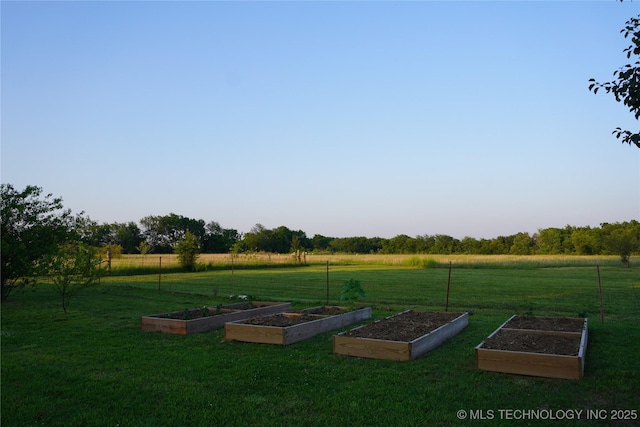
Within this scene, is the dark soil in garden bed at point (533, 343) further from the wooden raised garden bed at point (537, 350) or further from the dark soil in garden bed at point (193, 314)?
the dark soil in garden bed at point (193, 314)

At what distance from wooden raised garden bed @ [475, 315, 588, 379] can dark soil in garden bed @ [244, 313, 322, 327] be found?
13.1ft

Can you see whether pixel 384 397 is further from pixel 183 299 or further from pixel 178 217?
pixel 178 217

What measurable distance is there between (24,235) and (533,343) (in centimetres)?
1556

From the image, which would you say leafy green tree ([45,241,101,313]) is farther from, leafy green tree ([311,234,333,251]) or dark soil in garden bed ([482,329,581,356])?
leafy green tree ([311,234,333,251])

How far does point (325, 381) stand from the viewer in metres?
6.36

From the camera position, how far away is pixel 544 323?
397 inches

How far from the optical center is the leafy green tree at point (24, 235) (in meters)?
14.9

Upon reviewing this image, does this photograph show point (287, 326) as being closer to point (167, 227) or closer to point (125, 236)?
point (125, 236)

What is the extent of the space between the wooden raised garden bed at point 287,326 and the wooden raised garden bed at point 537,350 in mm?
3382

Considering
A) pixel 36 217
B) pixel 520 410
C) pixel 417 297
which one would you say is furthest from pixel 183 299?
pixel 520 410

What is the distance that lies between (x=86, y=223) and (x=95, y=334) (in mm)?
12612

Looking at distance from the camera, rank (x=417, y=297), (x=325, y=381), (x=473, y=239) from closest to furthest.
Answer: (x=325, y=381) → (x=417, y=297) → (x=473, y=239)

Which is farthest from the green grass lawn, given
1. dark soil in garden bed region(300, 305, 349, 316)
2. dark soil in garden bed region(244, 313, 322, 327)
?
dark soil in garden bed region(300, 305, 349, 316)

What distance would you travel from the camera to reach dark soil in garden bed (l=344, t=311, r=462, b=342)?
868 cm
